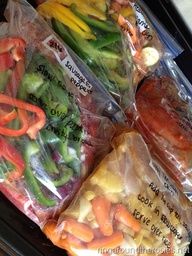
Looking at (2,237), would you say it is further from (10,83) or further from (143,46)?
(143,46)

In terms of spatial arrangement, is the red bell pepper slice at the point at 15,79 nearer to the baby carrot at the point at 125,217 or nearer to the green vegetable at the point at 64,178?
the green vegetable at the point at 64,178

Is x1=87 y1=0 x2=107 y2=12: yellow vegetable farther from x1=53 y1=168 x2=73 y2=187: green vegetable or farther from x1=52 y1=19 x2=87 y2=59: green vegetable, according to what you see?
x1=53 y1=168 x2=73 y2=187: green vegetable

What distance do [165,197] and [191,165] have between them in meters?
0.18

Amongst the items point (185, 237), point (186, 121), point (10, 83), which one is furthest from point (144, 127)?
point (10, 83)

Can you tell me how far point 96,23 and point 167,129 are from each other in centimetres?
32

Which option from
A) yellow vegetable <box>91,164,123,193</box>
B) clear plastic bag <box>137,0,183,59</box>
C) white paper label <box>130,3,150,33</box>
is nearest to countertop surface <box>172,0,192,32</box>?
clear plastic bag <box>137,0,183,59</box>

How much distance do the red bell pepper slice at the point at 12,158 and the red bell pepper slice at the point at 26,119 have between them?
2cm

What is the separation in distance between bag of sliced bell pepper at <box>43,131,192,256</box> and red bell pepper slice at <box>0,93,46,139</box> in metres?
0.16

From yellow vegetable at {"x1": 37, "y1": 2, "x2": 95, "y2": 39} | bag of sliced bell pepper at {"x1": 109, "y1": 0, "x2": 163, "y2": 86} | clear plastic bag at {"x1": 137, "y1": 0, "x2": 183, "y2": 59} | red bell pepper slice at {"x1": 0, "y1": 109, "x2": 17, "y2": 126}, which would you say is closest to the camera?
red bell pepper slice at {"x1": 0, "y1": 109, "x2": 17, "y2": 126}

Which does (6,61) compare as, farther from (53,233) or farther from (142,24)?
(142,24)

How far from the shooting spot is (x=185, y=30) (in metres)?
1.55

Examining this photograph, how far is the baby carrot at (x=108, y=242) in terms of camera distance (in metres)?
1.03

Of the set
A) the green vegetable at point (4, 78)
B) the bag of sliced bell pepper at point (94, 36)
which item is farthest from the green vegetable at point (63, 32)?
the green vegetable at point (4, 78)

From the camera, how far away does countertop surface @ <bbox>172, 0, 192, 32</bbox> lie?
1.47 metres
